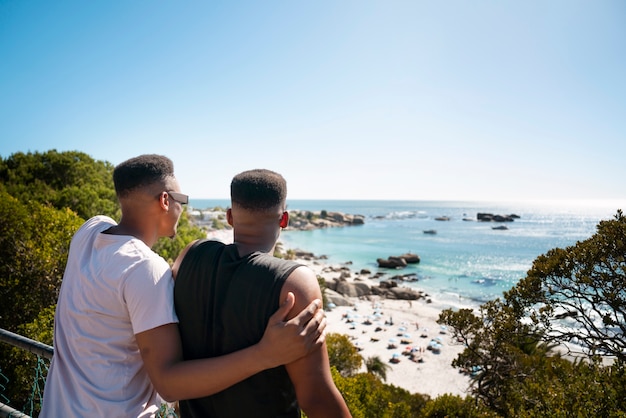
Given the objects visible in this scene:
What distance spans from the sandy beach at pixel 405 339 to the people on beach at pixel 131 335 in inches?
628

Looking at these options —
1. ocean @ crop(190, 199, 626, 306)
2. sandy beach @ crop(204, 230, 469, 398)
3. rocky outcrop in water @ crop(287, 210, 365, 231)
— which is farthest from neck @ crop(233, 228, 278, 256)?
rocky outcrop in water @ crop(287, 210, 365, 231)

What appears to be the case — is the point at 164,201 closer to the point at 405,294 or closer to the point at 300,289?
the point at 300,289

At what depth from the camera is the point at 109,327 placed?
1638 mm

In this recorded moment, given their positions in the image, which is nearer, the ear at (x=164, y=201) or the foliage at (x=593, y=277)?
the ear at (x=164, y=201)

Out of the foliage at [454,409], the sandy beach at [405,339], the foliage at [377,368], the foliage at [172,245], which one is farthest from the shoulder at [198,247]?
the foliage at [377,368]

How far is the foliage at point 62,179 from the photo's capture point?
51.4 ft

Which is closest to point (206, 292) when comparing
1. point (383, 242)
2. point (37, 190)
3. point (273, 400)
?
point (273, 400)

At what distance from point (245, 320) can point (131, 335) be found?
24.7 inches

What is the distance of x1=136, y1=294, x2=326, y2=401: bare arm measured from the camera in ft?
4.40

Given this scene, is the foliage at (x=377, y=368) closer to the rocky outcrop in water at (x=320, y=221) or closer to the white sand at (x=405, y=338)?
the white sand at (x=405, y=338)

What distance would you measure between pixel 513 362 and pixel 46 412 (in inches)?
379

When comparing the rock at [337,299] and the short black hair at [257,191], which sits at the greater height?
the short black hair at [257,191]

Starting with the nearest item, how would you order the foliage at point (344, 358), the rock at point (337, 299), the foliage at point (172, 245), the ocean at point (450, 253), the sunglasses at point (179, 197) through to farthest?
the sunglasses at point (179, 197), the foliage at point (344, 358), the foliage at point (172, 245), the rock at point (337, 299), the ocean at point (450, 253)

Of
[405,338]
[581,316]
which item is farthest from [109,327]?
[405,338]
